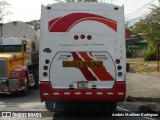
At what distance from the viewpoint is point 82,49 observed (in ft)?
38.8

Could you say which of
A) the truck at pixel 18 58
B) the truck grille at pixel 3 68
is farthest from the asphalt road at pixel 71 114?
the truck grille at pixel 3 68

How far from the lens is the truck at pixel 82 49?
11.8m

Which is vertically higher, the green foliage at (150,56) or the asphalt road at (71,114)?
the green foliage at (150,56)

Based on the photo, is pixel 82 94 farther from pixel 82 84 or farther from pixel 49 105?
pixel 49 105

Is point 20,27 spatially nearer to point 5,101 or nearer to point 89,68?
point 5,101

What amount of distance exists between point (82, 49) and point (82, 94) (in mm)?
1300

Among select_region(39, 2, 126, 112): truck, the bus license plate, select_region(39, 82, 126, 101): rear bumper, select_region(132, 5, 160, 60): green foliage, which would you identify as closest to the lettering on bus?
select_region(39, 2, 126, 112): truck

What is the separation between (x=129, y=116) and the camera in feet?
40.4

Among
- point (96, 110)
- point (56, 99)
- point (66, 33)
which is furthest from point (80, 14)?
point (96, 110)

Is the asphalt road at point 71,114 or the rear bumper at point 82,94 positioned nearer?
the rear bumper at point 82,94

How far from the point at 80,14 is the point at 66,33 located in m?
0.69

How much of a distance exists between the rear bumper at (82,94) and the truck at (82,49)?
3.7 inches

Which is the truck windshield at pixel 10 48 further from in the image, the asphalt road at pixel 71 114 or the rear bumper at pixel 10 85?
the asphalt road at pixel 71 114

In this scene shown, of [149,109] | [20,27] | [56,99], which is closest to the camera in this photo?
[56,99]
